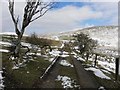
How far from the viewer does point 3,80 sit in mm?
13406

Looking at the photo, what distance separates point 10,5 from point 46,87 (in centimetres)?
1608

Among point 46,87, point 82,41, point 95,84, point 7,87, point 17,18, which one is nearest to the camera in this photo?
point 7,87

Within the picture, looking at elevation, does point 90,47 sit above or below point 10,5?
below

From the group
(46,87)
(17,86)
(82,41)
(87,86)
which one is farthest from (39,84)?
(82,41)

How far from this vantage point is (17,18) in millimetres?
26609

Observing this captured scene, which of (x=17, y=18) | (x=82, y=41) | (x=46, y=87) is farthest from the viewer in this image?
(x=82, y=41)

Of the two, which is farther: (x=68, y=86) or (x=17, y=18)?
(x=17, y=18)

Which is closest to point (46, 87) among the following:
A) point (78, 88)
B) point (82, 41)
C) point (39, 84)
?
point (39, 84)

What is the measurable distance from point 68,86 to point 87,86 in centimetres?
117

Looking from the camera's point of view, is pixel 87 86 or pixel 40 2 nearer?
pixel 87 86

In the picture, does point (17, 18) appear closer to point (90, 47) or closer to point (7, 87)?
point (7, 87)

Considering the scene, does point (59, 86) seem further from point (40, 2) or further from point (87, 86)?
point (40, 2)

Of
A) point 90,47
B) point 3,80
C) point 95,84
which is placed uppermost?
point 3,80

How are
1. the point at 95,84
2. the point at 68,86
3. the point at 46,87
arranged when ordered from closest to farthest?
the point at 46,87 < the point at 68,86 < the point at 95,84
